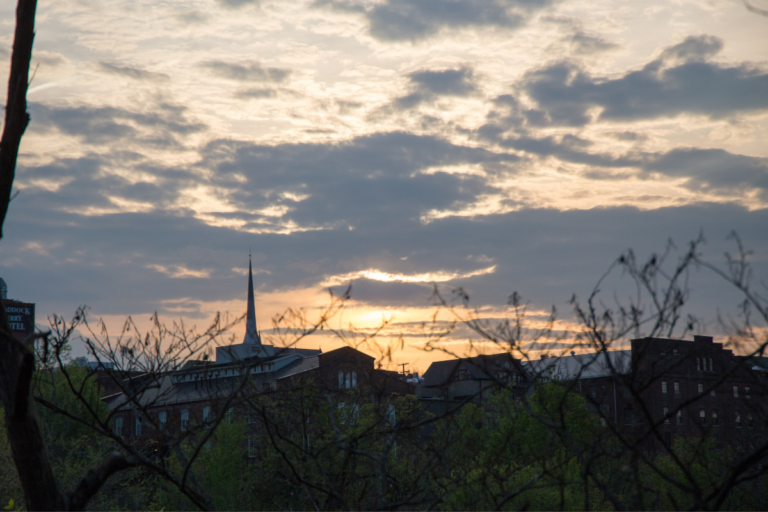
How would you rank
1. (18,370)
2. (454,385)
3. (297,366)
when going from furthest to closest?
(454,385) → (297,366) → (18,370)

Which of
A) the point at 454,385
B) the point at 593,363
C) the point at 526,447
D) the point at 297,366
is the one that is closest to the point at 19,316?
the point at 297,366

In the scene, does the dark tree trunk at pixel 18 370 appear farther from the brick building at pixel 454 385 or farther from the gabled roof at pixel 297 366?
the gabled roof at pixel 297 366

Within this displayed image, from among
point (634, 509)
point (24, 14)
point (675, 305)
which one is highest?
point (24, 14)

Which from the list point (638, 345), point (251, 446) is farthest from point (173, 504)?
point (638, 345)

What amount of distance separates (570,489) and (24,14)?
28629mm

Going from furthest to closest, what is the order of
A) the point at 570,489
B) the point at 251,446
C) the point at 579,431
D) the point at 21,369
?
the point at 251,446
the point at 579,431
the point at 570,489
the point at 21,369

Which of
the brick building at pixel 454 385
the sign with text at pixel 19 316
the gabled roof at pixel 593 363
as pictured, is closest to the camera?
the gabled roof at pixel 593 363

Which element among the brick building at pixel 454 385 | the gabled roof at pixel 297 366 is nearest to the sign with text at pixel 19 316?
the gabled roof at pixel 297 366

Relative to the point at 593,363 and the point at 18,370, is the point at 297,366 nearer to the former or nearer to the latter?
the point at 593,363

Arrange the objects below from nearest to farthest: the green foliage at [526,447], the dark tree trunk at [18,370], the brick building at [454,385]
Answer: the dark tree trunk at [18,370] < the brick building at [454,385] < the green foliage at [526,447]

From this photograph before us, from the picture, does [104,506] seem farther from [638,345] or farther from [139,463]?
[638,345]

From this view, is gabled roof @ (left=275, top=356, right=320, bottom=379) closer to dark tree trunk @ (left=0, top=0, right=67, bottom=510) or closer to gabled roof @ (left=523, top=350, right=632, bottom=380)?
gabled roof @ (left=523, top=350, right=632, bottom=380)

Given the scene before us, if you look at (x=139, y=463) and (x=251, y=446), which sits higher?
(x=139, y=463)

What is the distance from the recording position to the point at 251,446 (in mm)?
42406
